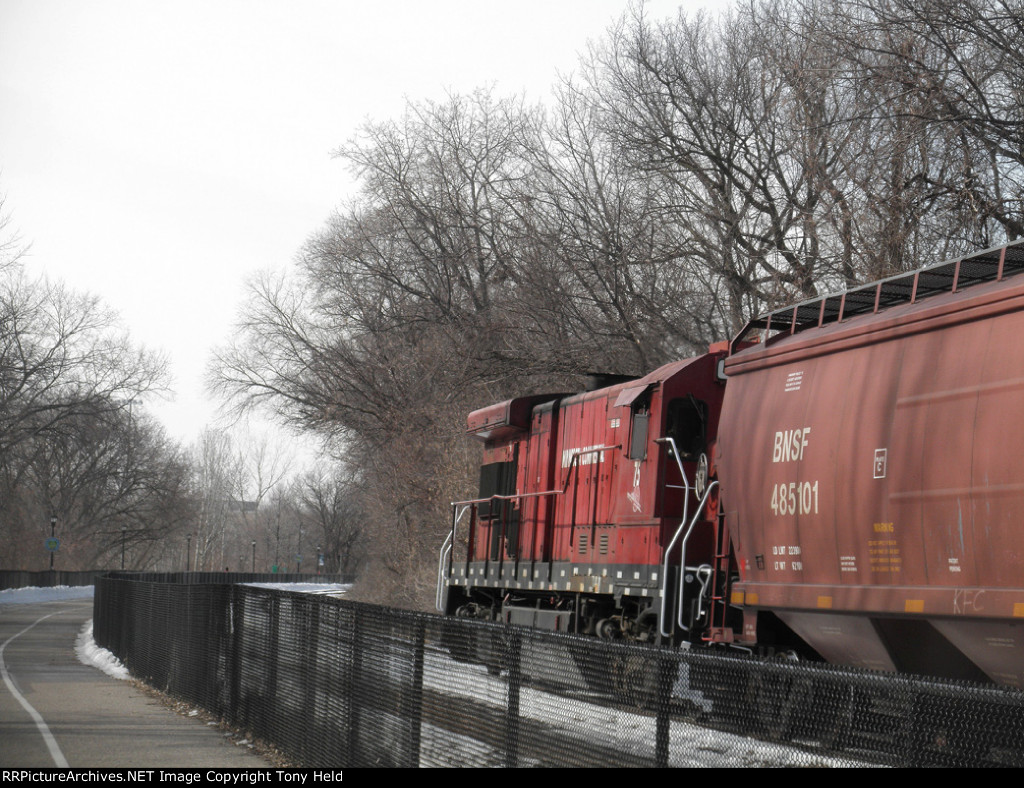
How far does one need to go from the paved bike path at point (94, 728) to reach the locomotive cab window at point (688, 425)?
19.1 feet

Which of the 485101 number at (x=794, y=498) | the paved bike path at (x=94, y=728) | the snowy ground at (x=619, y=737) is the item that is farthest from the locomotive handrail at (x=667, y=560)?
the snowy ground at (x=619, y=737)

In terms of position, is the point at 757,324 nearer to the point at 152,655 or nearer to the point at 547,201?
the point at 152,655

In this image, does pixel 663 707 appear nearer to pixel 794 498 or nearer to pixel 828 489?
pixel 828 489

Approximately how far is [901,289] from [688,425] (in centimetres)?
382

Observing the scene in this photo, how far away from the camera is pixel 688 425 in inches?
507

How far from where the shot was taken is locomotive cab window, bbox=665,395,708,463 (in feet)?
42.0

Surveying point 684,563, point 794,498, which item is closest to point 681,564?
point 684,563

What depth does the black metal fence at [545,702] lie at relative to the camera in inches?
168

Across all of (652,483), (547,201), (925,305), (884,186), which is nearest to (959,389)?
(925,305)

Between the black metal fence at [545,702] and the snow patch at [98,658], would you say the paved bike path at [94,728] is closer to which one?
the snow patch at [98,658]

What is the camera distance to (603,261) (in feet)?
87.8

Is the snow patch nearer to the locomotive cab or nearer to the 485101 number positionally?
the locomotive cab

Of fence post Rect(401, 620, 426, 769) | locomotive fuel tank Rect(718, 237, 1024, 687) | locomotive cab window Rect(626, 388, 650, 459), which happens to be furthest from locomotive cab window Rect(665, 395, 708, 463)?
fence post Rect(401, 620, 426, 769)

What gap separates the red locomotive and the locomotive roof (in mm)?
24
